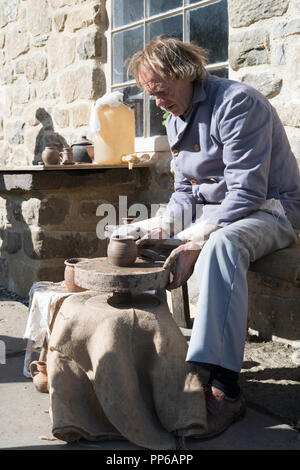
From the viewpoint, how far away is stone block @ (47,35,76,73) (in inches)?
190

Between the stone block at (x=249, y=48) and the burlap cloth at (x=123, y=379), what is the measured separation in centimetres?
170

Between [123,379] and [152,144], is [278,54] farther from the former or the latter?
[123,379]

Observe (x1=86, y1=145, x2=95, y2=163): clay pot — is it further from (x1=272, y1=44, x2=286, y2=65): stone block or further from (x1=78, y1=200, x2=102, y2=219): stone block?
(x1=272, y1=44, x2=286, y2=65): stone block

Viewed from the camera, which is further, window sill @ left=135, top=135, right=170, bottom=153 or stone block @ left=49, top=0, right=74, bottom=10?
stone block @ left=49, top=0, right=74, bottom=10

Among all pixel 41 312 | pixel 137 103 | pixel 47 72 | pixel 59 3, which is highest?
pixel 59 3

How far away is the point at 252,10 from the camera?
3.21 metres

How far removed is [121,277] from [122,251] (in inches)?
6.7

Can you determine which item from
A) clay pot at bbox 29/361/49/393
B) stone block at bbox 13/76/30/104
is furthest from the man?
stone block at bbox 13/76/30/104

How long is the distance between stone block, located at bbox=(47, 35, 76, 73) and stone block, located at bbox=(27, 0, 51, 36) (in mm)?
159

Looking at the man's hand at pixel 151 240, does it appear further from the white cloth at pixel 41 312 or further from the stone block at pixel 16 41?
the stone block at pixel 16 41

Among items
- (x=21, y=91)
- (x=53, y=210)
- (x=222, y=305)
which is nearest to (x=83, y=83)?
(x=21, y=91)

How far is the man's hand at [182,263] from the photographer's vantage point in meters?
2.38

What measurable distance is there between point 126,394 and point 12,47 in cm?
451

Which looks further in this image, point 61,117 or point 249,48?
point 61,117
